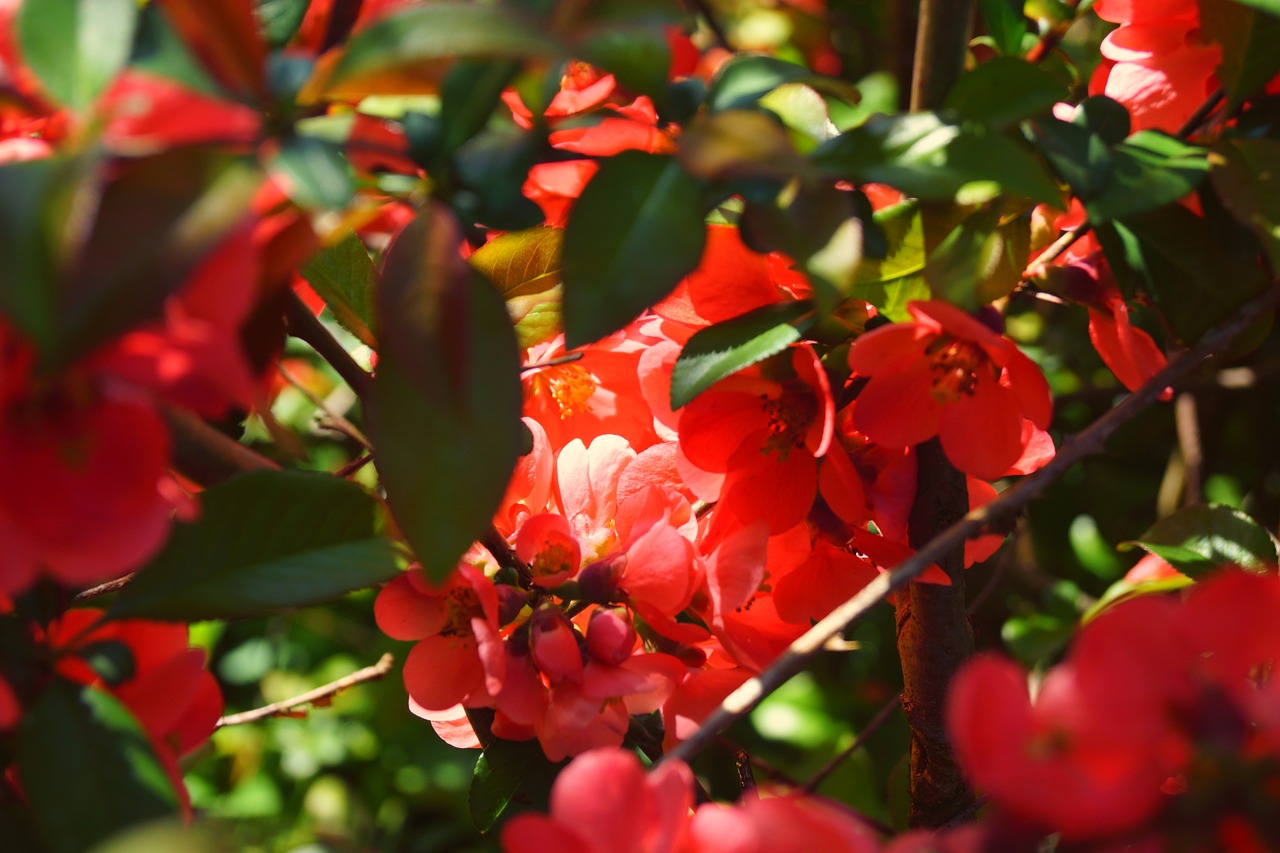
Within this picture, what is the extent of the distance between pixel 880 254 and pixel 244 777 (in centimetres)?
153

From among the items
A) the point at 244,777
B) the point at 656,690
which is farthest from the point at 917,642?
the point at 244,777

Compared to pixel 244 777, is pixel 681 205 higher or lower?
higher

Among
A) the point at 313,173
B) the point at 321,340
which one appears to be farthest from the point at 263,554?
the point at 313,173

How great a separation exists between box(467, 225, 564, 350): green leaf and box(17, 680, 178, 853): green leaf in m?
0.37

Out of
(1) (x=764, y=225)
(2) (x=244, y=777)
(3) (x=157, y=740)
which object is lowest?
(2) (x=244, y=777)

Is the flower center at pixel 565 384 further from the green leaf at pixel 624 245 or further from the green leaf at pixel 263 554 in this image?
the green leaf at pixel 624 245

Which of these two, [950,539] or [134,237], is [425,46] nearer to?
[134,237]

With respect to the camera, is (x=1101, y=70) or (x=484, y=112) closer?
(x=484, y=112)

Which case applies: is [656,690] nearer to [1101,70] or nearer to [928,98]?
[928,98]

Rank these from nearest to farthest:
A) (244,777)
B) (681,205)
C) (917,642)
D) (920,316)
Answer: (681,205) → (920,316) → (917,642) → (244,777)

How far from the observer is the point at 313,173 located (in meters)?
0.40

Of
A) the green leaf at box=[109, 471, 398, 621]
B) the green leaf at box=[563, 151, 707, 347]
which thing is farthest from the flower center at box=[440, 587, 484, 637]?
the green leaf at box=[563, 151, 707, 347]

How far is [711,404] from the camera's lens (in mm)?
739

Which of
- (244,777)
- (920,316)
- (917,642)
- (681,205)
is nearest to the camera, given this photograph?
(681,205)
